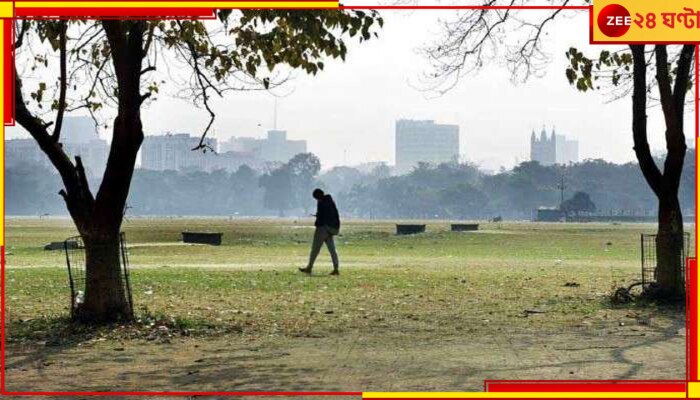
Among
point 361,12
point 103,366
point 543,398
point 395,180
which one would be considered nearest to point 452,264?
point 361,12

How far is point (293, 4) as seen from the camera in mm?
8727

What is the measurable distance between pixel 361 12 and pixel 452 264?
16.8 m

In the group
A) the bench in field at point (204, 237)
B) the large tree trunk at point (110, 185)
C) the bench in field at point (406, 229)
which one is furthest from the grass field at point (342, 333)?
the bench in field at point (406, 229)

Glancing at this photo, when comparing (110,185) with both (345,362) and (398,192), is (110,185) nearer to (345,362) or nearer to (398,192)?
(345,362)

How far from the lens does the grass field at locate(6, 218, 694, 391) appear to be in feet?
30.3

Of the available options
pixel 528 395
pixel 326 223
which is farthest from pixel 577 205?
pixel 528 395

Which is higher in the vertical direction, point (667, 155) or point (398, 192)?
point (667, 155)

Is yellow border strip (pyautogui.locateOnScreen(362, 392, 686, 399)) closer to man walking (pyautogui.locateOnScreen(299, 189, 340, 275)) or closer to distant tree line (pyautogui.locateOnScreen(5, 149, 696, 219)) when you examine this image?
man walking (pyautogui.locateOnScreen(299, 189, 340, 275))

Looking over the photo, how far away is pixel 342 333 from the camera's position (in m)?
12.4

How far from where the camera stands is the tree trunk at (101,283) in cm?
1313

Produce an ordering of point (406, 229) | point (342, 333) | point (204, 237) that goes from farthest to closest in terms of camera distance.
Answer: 1. point (406, 229)
2. point (204, 237)
3. point (342, 333)

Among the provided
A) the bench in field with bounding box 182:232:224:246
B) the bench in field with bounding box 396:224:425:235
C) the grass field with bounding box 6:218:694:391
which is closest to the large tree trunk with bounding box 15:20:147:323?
the grass field with bounding box 6:218:694:391

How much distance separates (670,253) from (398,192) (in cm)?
14960

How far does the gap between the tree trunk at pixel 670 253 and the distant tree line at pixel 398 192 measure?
371 ft
